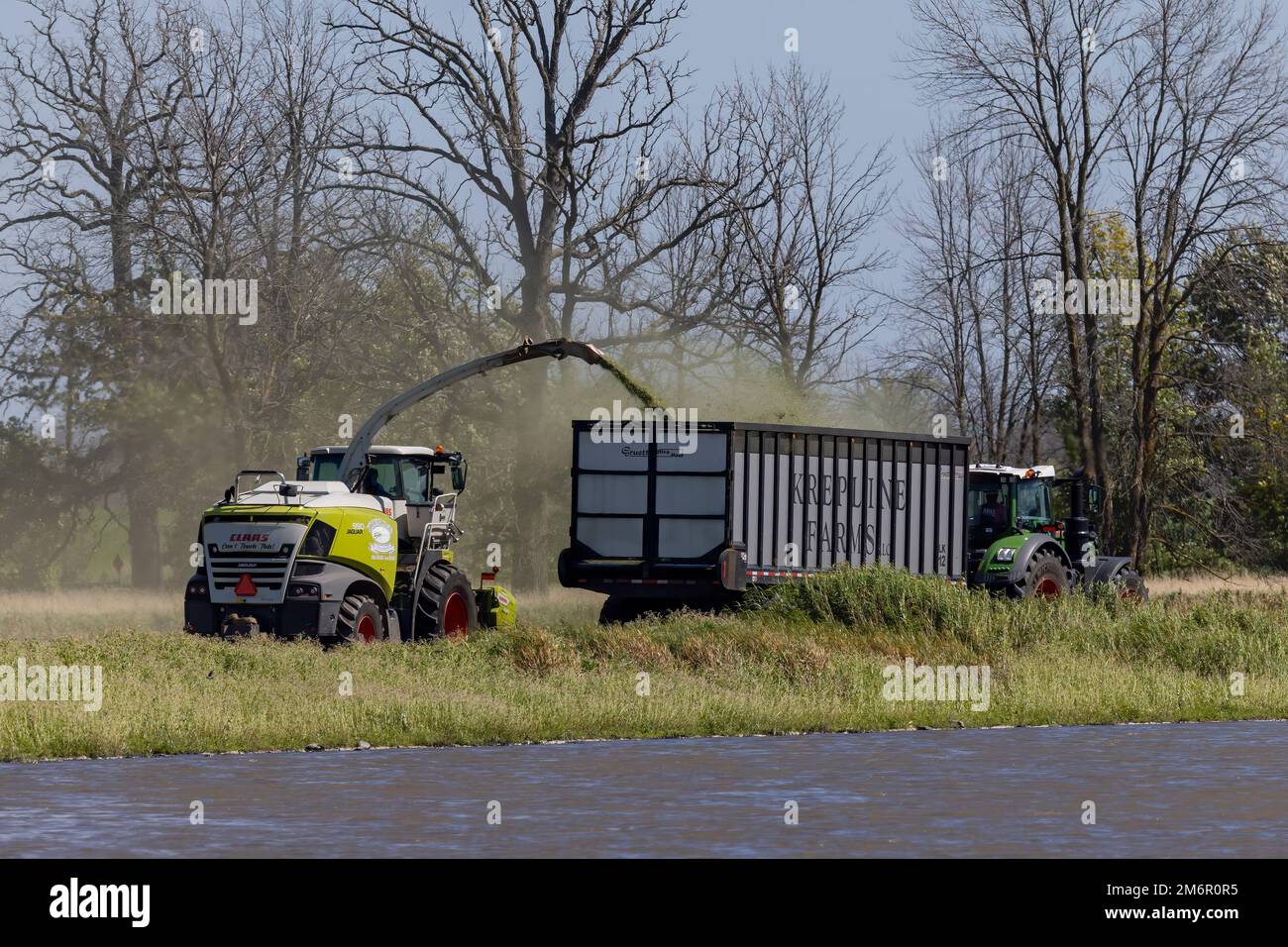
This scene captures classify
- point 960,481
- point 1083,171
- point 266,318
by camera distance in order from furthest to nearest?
point 266,318, point 1083,171, point 960,481

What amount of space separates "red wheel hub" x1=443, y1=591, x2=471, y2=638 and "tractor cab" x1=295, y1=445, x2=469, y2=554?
0.75 meters

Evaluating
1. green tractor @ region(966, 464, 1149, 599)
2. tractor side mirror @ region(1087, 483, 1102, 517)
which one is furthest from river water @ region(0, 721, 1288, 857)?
tractor side mirror @ region(1087, 483, 1102, 517)

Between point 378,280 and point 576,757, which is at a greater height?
point 378,280

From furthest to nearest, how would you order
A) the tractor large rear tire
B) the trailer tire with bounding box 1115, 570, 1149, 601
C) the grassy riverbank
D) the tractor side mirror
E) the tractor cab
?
the trailer tire with bounding box 1115, 570, 1149, 601 → the tractor side mirror → the tractor cab → the tractor large rear tire → the grassy riverbank

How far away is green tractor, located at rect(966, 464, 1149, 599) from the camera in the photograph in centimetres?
3111

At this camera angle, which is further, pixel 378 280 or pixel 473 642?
pixel 378 280

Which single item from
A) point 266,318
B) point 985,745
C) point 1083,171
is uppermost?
point 1083,171

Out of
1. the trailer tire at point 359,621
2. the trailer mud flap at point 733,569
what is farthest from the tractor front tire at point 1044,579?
the trailer tire at point 359,621

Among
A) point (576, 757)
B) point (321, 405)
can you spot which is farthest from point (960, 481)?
point (321, 405)

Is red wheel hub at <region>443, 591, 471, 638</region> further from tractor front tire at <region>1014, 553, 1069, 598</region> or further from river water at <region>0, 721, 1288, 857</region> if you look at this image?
tractor front tire at <region>1014, 553, 1069, 598</region>

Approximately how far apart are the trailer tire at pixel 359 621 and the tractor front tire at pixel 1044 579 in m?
10.5
